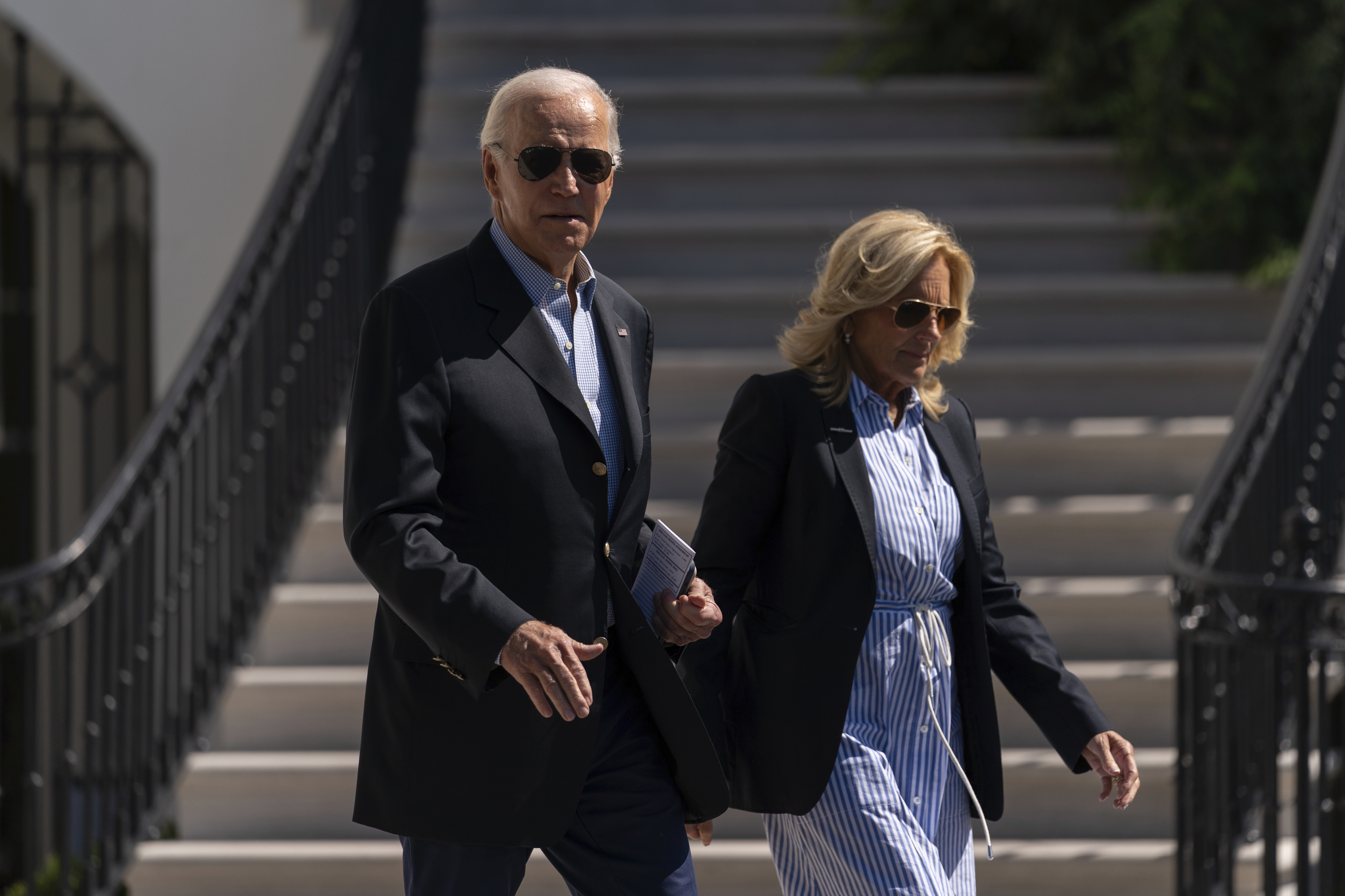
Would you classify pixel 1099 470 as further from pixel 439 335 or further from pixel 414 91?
pixel 439 335

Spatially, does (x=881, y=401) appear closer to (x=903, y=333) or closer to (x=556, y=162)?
(x=903, y=333)

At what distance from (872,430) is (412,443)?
3.43 ft

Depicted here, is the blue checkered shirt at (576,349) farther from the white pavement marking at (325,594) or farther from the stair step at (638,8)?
the stair step at (638,8)

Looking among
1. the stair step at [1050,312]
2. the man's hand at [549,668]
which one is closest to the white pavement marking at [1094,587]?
the stair step at [1050,312]

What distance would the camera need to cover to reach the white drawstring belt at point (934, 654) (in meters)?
2.67

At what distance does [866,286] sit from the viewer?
277 centimetres

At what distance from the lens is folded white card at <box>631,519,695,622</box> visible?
2.32m

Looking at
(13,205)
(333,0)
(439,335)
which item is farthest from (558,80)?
(13,205)

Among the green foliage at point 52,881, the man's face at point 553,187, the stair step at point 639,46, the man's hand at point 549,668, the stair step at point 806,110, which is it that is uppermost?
the stair step at point 639,46

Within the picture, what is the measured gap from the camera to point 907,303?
2.74m

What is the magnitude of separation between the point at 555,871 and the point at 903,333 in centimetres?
231

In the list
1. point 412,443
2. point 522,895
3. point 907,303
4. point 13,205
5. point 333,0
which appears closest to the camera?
point 412,443

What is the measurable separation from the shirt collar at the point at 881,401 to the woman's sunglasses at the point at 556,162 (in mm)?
774

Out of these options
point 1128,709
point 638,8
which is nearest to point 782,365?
point 1128,709
